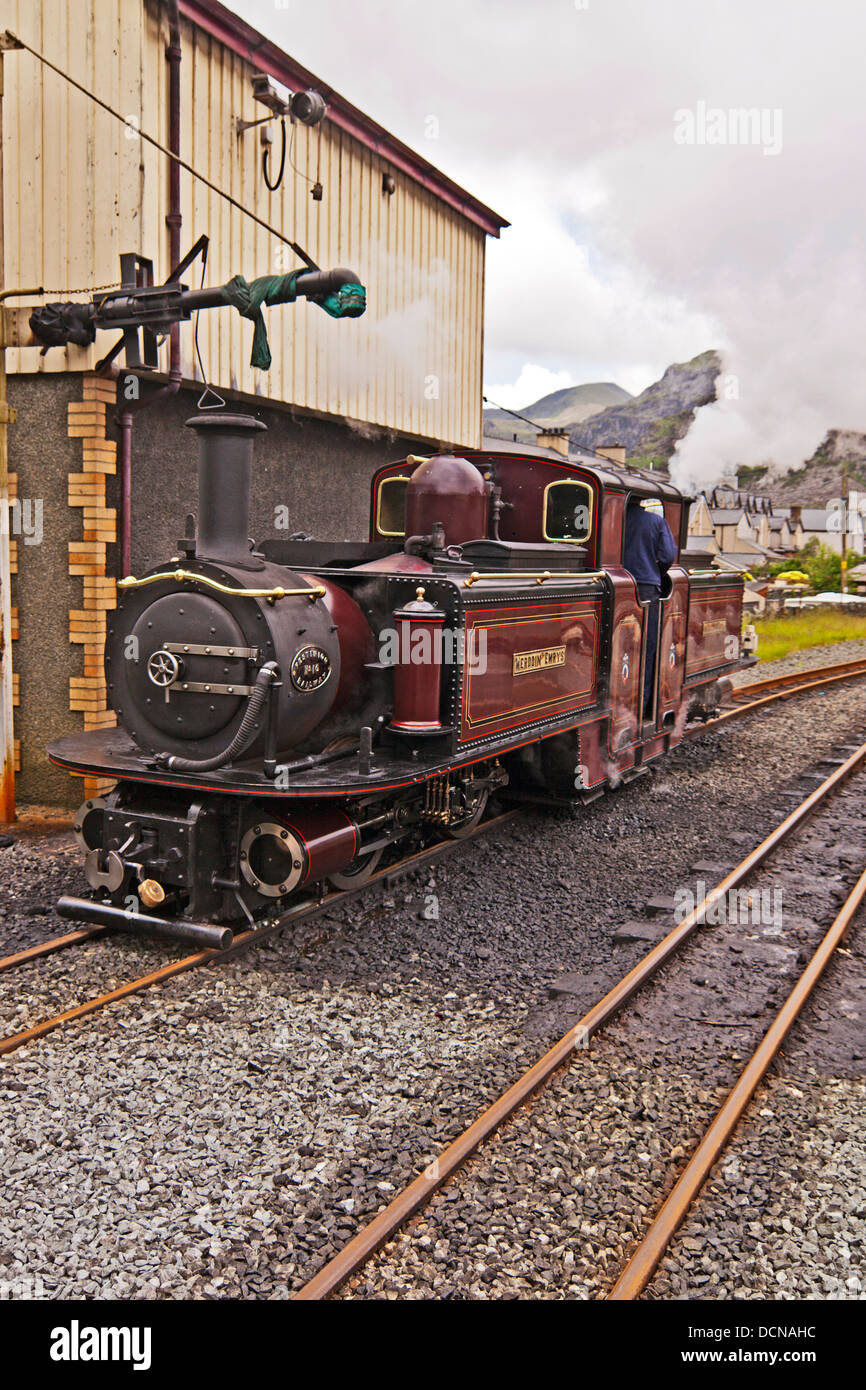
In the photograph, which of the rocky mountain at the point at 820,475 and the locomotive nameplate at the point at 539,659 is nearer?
the locomotive nameplate at the point at 539,659

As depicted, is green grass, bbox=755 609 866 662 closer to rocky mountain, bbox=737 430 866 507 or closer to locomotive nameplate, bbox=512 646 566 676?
locomotive nameplate, bbox=512 646 566 676

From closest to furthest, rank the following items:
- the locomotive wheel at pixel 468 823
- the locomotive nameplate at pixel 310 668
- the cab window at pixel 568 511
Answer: the locomotive nameplate at pixel 310 668
the locomotive wheel at pixel 468 823
the cab window at pixel 568 511

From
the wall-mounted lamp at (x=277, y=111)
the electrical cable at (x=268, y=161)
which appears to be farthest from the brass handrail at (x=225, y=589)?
the electrical cable at (x=268, y=161)

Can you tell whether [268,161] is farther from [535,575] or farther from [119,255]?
[535,575]

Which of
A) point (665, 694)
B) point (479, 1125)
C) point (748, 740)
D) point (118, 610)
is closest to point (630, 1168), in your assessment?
point (479, 1125)

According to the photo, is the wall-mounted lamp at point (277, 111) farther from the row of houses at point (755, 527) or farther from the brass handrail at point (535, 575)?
the row of houses at point (755, 527)

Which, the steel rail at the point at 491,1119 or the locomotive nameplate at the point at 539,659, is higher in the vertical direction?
the locomotive nameplate at the point at 539,659

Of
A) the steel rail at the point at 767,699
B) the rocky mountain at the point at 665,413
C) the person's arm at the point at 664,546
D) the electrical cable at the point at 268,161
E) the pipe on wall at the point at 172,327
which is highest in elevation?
the rocky mountain at the point at 665,413

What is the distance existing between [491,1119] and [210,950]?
6.82 feet

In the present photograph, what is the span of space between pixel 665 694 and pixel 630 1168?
6.67 m

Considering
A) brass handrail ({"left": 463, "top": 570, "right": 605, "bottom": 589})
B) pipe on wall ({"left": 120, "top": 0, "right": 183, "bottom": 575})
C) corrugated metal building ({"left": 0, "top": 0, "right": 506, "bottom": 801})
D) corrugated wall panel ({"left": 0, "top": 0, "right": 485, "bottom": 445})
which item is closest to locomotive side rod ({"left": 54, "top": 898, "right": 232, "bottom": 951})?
brass handrail ({"left": 463, "top": 570, "right": 605, "bottom": 589})

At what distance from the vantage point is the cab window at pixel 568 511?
26.5 ft

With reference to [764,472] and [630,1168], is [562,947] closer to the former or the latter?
[630,1168]

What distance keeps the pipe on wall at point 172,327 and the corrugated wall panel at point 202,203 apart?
0.22ft
